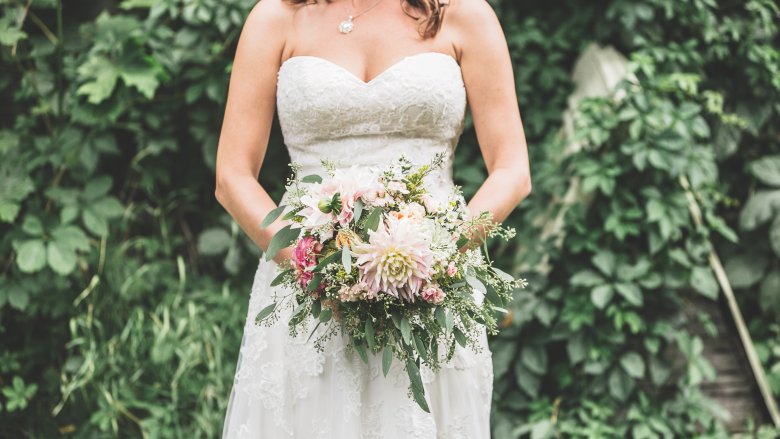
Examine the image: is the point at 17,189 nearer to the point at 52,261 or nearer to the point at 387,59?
the point at 52,261

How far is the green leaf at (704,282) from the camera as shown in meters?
3.40

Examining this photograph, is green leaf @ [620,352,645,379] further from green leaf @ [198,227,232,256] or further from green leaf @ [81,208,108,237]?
green leaf @ [81,208,108,237]

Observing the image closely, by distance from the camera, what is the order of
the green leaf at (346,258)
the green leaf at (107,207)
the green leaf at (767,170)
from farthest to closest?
the green leaf at (767,170) → the green leaf at (107,207) → the green leaf at (346,258)

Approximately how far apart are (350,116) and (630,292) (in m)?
1.86

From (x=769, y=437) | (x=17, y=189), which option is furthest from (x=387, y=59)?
(x=769, y=437)

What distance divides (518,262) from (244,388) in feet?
6.18

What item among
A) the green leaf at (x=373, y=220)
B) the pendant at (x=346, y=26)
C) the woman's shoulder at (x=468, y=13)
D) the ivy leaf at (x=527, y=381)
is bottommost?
the ivy leaf at (x=527, y=381)

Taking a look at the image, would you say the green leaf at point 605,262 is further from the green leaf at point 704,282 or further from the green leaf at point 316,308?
the green leaf at point 316,308

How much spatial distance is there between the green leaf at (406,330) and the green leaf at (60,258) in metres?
2.13

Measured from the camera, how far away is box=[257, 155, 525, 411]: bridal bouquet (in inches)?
63.2

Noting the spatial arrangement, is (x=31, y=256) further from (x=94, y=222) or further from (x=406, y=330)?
(x=406, y=330)

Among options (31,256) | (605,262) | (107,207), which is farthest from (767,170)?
(31,256)

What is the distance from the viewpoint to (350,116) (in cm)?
207

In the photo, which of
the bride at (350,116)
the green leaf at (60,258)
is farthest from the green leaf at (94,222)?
the bride at (350,116)
